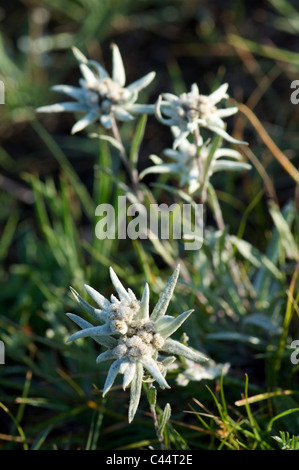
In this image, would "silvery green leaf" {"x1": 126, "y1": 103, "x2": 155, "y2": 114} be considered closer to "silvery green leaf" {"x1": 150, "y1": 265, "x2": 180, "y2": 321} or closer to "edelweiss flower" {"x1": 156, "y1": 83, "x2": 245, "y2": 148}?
"edelweiss flower" {"x1": 156, "y1": 83, "x2": 245, "y2": 148}

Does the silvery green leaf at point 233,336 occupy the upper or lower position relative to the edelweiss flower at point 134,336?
upper

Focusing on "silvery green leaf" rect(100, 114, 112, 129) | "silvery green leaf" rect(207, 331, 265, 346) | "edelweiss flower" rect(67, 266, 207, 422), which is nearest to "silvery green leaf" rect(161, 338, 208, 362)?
"edelweiss flower" rect(67, 266, 207, 422)

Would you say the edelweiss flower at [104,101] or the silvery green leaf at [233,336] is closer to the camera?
the edelweiss flower at [104,101]

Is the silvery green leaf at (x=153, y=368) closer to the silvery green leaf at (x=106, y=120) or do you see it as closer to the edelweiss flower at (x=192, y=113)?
the edelweiss flower at (x=192, y=113)

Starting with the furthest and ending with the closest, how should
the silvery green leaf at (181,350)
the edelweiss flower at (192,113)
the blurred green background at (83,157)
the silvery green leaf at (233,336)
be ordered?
1. the blurred green background at (83,157)
2. the silvery green leaf at (233,336)
3. the edelweiss flower at (192,113)
4. the silvery green leaf at (181,350)

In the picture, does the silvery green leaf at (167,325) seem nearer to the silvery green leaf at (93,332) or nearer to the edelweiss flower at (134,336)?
the edelweiss flower at (134,336)

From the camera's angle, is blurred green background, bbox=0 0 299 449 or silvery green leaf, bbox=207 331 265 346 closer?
silvery green leaf, bbox=207 331 265 346

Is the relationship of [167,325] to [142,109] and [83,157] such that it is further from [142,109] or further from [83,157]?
[83,157]

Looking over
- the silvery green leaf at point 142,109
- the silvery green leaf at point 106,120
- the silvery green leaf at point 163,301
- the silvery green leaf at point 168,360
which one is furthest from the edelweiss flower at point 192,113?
the silvery green leaf at point 168,360

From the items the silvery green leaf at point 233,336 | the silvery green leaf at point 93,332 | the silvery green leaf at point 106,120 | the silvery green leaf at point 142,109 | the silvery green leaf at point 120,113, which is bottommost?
the silvery green leaf at point 93,332

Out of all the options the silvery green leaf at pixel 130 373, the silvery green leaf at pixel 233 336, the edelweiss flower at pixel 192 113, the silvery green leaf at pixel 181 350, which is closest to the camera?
the silvery green leaf at pixel 130 373
